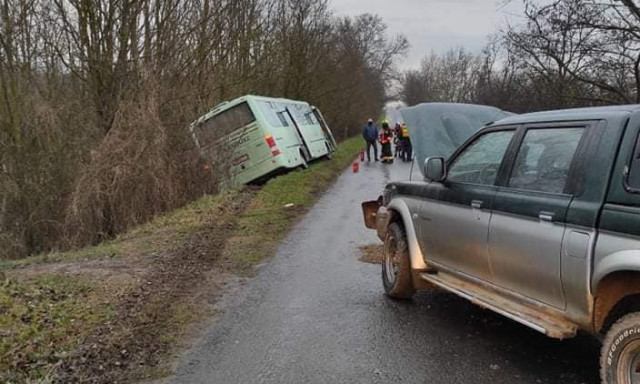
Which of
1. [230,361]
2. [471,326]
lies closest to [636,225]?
[471,326]

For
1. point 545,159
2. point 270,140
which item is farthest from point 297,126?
point 545,159

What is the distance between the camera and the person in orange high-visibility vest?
84.0 feet

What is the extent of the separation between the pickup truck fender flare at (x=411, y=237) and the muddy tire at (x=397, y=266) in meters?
0.14

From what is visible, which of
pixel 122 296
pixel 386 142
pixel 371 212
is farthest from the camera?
pixel 386 142

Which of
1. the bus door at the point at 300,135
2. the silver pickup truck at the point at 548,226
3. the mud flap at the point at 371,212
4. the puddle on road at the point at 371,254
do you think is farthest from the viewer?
the bus door at the point at 300,135

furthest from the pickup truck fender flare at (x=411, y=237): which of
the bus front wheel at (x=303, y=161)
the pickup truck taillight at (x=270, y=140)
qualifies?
the bus front wheel at (x=303, y=161)

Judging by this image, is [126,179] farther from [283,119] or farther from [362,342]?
[362,342]

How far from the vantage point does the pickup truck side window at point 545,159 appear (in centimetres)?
423

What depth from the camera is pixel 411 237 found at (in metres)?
6.07

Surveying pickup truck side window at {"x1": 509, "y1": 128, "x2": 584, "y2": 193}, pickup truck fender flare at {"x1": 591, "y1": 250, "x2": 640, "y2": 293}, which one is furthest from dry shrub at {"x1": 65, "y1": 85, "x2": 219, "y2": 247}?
pickup truck fender flare at {"x1": 591, "y1": 250, "x2": 640, "y2": 293}

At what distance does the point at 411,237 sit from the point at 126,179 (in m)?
7.40

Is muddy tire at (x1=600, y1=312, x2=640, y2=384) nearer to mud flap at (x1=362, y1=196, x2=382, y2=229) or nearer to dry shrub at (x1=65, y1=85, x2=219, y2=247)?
mud flap at (x1=362, y1=196, x2=382, y2=229)

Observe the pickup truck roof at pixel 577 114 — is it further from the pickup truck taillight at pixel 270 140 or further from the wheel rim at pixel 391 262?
the pickup truck taillight at pixel 270 140

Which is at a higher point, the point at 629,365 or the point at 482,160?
the point at 482,160
